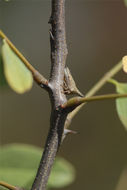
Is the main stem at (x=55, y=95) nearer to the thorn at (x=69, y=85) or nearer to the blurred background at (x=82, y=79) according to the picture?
the thorn at (x=69, y=85)

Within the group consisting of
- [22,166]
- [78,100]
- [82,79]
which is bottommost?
[82,79]

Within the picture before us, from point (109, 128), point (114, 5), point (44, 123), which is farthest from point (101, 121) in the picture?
point (114, 5)

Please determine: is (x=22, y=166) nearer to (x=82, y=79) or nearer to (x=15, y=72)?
(x=15, y=72)

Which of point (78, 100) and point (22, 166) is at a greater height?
point (78, 100)

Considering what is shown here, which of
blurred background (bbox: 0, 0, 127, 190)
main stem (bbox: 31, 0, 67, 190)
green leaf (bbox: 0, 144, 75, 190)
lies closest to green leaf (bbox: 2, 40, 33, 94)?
main stem (bbox: 31, 0, 67, 190)

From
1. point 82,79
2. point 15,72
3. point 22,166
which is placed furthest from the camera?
point 82,79

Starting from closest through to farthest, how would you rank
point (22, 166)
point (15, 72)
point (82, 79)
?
point (15, 72)
point (22, 166)
point (82, 79)

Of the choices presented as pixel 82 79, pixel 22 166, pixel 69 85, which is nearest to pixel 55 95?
pixel 69 85

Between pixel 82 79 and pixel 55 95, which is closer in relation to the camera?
pixel 55 95
